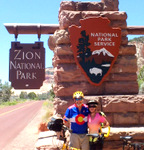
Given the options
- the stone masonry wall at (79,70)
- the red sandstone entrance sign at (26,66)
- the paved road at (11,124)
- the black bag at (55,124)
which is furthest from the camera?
the paved road at (11,124)

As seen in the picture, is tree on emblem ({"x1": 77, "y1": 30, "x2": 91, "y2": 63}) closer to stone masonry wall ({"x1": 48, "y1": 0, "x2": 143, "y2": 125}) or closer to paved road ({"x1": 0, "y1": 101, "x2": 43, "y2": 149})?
stone masonry wall ({"x1": 48, "y1": 0, "x2": 143, "y2": 125})

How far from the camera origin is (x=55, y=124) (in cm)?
434

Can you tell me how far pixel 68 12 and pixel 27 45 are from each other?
4.40ft

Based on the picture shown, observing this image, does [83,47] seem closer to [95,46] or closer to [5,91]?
[95,46]

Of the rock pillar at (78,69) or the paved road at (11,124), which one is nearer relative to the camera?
the rock pillar at (78,69)

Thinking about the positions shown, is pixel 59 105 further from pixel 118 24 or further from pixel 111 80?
pixel 118 24

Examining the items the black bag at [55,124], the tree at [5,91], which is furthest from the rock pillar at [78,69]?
the tree at [5,91]

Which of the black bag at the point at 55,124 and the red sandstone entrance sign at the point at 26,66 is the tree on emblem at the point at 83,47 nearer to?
the red sandstone entrance sign at the point at 26,66

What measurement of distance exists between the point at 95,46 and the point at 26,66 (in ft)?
6.00

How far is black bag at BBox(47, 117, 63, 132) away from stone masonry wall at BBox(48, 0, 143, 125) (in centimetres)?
151

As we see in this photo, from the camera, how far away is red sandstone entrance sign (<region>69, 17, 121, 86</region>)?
6086 millimetres

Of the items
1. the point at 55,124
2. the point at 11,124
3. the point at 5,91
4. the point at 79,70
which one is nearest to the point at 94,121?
the point at 55,124

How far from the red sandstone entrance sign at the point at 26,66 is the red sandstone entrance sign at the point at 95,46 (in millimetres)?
974

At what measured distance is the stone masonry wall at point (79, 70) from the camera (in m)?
6.02
